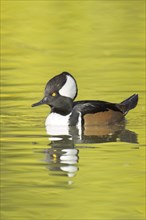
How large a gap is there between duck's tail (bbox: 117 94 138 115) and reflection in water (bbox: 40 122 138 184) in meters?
0.22

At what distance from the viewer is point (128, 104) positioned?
13883mm

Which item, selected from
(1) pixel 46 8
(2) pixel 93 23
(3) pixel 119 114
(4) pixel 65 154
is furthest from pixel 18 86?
(1) pixel 46 8

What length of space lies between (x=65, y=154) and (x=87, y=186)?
5.23ft

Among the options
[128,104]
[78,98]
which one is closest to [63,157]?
[128,104]

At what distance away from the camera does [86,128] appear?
44.0ft

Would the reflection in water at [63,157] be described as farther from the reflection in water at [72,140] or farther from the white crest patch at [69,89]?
the white crest patch at [69,89]

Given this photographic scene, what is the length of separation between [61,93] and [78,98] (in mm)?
1648

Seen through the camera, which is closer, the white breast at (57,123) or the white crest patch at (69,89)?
the white breast at (57,123)

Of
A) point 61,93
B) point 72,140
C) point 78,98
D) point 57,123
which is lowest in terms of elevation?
point 78,98

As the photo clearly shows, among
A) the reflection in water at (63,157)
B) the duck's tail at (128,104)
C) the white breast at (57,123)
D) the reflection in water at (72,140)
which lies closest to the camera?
the reflection in water at (63,157)

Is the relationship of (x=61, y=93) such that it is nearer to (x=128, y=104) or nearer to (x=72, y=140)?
(x=128, y=104)

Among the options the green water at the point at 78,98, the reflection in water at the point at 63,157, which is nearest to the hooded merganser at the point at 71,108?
the green water at the point at 78,98

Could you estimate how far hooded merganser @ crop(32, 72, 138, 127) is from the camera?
13.5 meters

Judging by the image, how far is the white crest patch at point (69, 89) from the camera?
1358 cm
